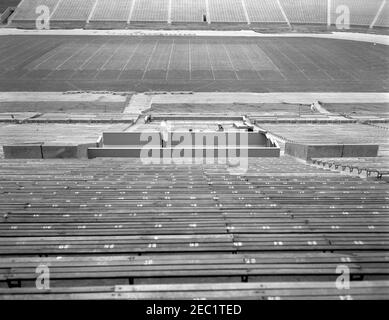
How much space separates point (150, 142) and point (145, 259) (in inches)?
396

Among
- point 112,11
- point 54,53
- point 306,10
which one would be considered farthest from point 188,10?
point 54,53

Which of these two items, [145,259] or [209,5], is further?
[209,5]

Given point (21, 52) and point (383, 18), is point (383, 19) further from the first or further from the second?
point (21, 52)

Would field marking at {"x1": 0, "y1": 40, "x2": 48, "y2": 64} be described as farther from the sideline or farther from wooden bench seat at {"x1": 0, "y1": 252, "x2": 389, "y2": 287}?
wooden bench seat at {"x1": 0, "y1": 252, "x2": 389, "y2": 287}

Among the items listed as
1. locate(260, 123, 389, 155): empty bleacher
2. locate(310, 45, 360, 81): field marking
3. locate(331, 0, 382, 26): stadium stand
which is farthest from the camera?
locate(331, 0, 382, 26): stadium stand

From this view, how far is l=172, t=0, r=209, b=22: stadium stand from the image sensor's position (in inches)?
2045

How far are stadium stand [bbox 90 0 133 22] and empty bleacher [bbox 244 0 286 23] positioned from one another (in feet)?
63.8

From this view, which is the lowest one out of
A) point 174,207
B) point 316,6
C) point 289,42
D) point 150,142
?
point 150,142

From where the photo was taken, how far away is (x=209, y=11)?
54.0 meters

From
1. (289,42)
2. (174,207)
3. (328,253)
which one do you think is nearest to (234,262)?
(328,253)

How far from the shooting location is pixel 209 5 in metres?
55.5

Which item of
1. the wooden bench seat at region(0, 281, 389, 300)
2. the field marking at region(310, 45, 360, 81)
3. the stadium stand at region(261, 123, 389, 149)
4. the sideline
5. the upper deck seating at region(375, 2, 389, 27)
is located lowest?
the stadium stand at region(261, 123, 389, 149)

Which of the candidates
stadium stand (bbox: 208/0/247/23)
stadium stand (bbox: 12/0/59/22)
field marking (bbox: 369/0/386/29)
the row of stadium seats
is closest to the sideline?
field marking (bbox: 369/0/386/29)

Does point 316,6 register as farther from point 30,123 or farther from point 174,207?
point 174,207
